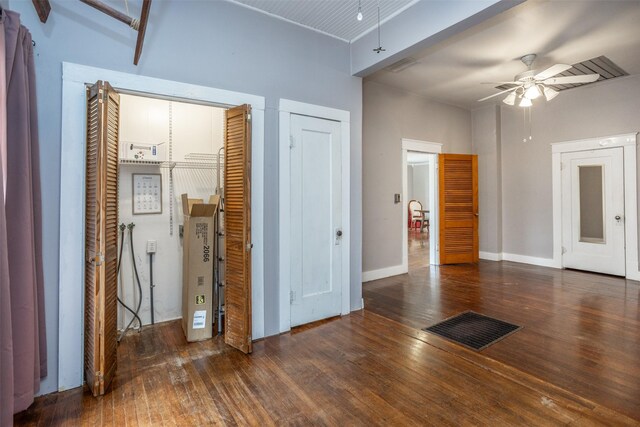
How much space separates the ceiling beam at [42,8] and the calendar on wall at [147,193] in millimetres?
1504

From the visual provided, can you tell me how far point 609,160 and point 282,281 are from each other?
554 cm

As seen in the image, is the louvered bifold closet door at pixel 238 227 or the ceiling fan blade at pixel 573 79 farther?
the ceiling fan blade at pixel 573 79

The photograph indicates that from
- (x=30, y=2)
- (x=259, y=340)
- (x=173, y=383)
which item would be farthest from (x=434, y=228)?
(x=30, y=2)

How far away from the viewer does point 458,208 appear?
20.6 ft

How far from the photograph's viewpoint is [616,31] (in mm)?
3600

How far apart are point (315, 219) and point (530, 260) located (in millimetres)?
4963

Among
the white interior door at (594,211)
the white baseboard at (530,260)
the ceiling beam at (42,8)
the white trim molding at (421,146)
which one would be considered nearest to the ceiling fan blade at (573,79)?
the white interior door at (594,211)

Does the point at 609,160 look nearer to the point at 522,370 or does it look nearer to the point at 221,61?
the point at 522,370

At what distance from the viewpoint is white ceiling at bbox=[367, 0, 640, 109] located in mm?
3221

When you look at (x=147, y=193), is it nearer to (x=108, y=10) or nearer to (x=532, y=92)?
(x=108, y=10)

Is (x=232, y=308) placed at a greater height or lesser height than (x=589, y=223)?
lesser

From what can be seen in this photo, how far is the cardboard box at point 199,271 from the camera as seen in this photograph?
9.91ft

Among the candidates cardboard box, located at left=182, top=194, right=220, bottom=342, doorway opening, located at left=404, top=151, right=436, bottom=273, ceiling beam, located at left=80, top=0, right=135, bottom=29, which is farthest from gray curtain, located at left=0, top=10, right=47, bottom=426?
doorway opening, located at left=404, top=151, right=436, bottom=273

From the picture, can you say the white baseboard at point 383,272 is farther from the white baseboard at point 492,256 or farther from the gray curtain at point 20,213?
the gray curtain at point 20,213
